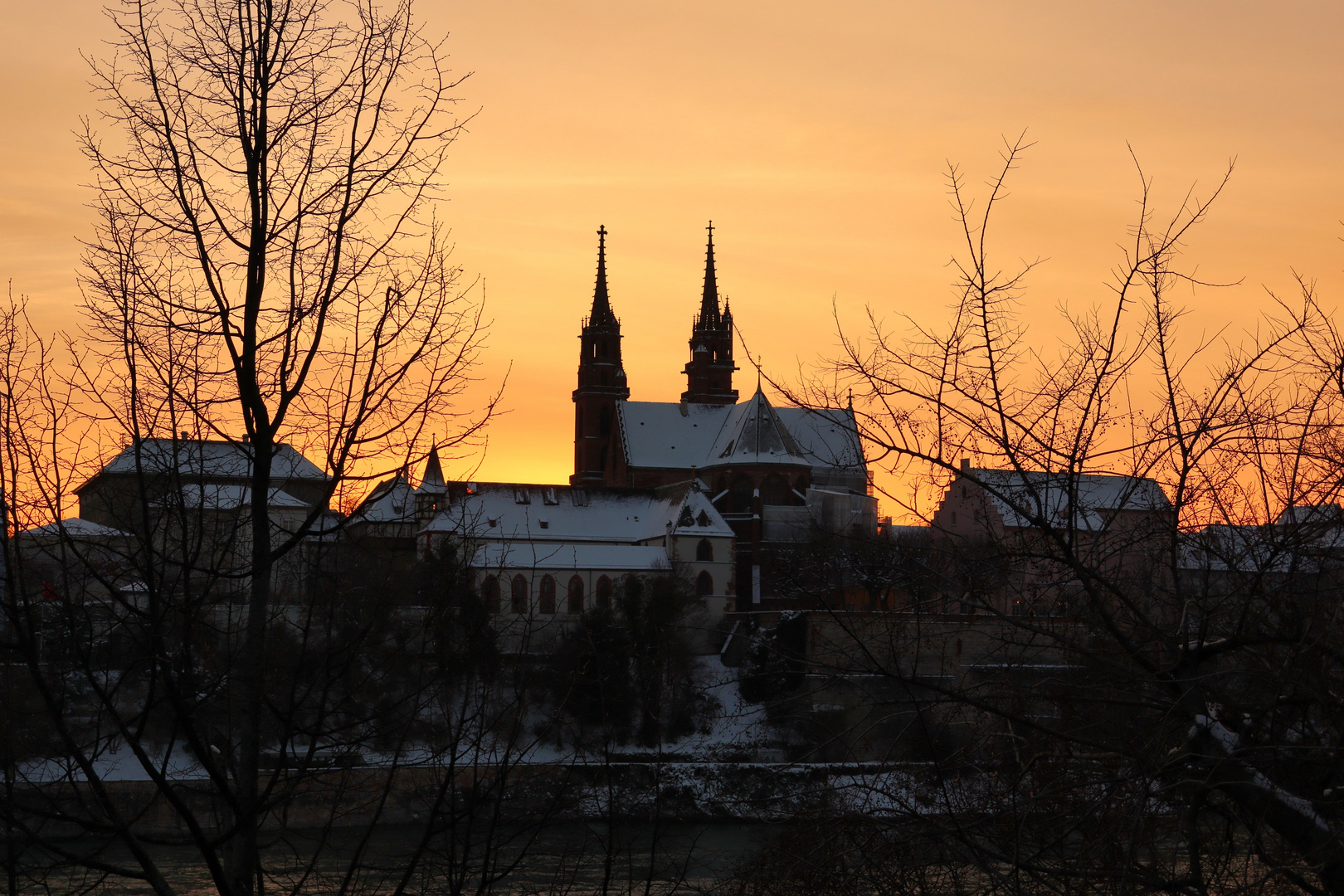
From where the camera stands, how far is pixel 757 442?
75.6 m

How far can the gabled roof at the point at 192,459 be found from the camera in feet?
17.0

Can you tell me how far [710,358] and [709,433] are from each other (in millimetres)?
9858

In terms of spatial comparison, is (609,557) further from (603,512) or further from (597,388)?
(597,388)

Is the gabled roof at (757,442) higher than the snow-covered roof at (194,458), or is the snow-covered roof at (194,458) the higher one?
the gabled roof at (757,442)

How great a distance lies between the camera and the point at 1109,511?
5770 mm

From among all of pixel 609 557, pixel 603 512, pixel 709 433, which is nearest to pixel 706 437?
pixel 709 433

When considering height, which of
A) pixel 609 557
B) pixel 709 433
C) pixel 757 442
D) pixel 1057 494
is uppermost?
pixel 709 433

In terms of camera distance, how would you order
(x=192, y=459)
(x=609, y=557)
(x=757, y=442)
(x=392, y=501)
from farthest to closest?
(x=757, y=442) < (x=609, y=557) < (x=392, y=501) < (x=192, y=459)

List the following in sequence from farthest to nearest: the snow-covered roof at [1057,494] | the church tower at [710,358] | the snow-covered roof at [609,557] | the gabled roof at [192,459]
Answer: the church tower at [710,358] < the snow-covered roof at [609,557] < the snow-covered roof at [1057,494] < the gabled roof at [192,459]

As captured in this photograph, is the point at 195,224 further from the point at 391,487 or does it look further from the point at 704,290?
the point at 704,290

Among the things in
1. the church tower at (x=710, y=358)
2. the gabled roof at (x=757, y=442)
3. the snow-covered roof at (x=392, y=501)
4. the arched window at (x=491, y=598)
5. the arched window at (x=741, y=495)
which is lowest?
the arched window at (x=491, y=598)

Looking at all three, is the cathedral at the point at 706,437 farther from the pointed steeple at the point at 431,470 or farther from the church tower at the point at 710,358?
the pointed steeple at the point at 431,470

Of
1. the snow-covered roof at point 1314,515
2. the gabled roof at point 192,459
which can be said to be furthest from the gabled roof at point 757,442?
the gabled roof at point 192,459

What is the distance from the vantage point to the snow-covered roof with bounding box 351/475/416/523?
5621 mm
